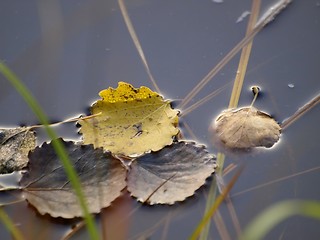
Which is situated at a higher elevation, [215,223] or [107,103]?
[107,103]

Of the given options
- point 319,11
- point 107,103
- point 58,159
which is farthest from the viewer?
point 319,11

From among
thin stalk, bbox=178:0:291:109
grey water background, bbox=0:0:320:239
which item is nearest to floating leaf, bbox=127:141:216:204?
grey water background, bbox=0:0:320:239

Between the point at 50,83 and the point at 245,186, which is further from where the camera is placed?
the point at 50,83

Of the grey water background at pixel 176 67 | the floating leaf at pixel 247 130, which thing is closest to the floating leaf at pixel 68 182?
the grey water background at pixel 176 67

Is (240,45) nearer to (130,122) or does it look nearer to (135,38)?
(135,38)

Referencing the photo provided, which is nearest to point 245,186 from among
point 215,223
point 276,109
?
point 215,223

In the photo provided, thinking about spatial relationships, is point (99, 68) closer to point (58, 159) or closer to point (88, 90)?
point (88, 90)
